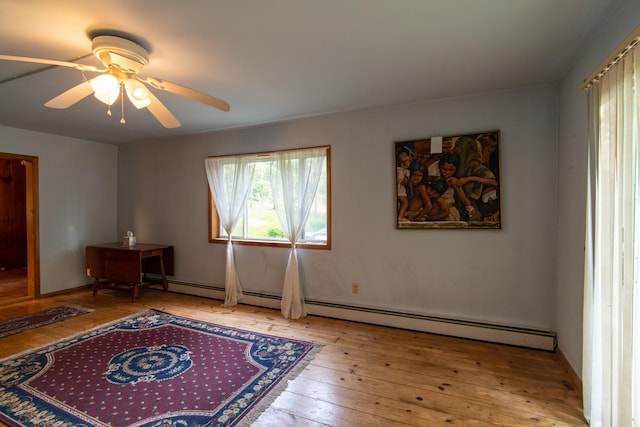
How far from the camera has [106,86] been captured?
1857 millimetres

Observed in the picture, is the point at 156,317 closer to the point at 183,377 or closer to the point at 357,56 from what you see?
the point at 183,377

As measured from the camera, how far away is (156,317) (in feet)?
11.5

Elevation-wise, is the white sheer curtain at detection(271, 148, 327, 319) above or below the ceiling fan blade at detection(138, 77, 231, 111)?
below

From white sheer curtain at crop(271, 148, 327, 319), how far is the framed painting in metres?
0.96

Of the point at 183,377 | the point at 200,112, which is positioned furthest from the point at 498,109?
the point at 183,377

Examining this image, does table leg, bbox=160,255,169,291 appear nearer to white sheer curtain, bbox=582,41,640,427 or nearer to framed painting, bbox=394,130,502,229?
framed painting, bbox=394,130,502,229

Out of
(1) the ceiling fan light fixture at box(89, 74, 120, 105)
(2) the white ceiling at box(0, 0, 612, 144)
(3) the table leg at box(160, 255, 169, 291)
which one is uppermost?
(2) the white ceiling at box(0, 0, 612, 144)

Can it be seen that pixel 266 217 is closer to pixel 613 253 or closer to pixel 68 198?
pixel 68 198

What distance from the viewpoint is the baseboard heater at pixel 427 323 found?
270 centimetres

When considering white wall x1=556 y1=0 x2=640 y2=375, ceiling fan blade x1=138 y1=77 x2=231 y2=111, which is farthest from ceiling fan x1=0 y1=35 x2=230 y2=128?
white wall x1=556 y1=0 x2=640 y2=375

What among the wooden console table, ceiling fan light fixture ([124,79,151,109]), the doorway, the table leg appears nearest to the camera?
ceiling fan light fixture ([124,79,151,109])

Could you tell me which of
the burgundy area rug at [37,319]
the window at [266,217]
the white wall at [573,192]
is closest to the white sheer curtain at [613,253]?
the white wall at [573,192]

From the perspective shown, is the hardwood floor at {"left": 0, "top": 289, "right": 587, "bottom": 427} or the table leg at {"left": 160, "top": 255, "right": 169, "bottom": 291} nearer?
the hardwood floor at {"left": 0, "top": 289, "right": 587, "bottom": 427}

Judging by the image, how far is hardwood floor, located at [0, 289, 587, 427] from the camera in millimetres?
1845
